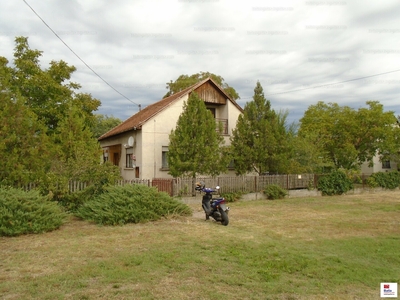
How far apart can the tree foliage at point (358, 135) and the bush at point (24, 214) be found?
71.0 feet

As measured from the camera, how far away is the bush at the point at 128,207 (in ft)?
29.3

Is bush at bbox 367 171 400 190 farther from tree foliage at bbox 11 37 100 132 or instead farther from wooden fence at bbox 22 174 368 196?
tree foliage at bbox 11 37 100 132

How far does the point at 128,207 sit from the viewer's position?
29.7ft

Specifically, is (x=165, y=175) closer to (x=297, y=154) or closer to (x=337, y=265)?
(x=297, y=154)

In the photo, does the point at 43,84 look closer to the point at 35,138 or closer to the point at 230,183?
the point at 35,138

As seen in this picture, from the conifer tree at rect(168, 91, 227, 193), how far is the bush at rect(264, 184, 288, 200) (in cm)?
290

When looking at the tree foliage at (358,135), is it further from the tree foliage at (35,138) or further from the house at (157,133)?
the tree foliage at (35,138)

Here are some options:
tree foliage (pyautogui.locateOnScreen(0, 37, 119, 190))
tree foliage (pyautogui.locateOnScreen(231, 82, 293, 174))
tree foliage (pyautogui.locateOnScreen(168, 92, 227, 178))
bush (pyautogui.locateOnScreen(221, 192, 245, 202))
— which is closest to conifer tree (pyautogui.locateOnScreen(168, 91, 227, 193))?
tree foliage (pyautogui.locateOnScreen(168, 92, 227, 178))

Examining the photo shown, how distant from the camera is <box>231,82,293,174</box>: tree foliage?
16.8 meters

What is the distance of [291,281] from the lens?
4.61 meters

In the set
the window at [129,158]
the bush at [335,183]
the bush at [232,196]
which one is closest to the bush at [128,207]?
the bush at [232,196]

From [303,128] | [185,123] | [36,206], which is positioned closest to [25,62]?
[185,123]

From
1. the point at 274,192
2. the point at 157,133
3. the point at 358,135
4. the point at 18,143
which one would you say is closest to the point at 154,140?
the point at 157,133

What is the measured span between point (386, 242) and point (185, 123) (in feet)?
32.6
